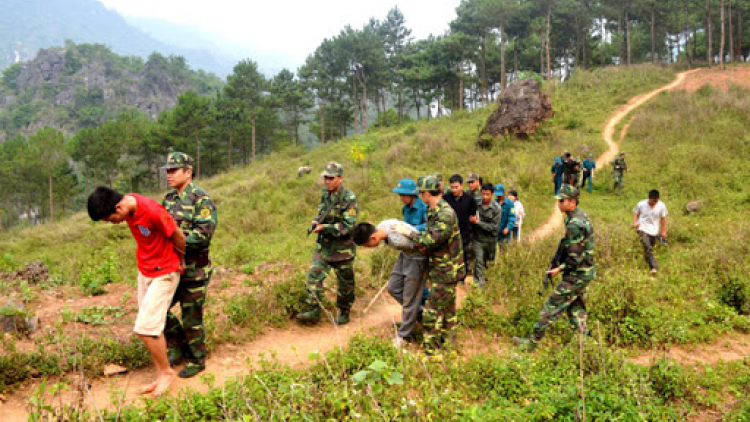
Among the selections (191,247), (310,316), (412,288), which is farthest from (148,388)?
(412,288)

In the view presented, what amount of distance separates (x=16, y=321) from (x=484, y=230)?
6.12 m

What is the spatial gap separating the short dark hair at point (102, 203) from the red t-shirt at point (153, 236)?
0.53 feet

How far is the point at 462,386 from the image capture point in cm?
344

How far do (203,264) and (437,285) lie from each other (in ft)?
7.94

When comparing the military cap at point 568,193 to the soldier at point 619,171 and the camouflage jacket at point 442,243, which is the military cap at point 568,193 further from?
the soldier at point 619,171

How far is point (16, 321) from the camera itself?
4152 millimetres

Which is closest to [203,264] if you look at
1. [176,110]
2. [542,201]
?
[542,201]

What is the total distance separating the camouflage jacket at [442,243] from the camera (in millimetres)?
3916

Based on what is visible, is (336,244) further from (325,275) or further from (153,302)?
(153,302)

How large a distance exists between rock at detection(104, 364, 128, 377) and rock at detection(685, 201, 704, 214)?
43.5ft

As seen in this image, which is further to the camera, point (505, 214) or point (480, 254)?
point (505, 214)

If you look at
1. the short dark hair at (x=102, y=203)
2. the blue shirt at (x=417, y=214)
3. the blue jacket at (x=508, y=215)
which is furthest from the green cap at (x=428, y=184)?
the blue jacket at (x=508, y=215)

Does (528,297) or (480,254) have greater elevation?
(480,254)

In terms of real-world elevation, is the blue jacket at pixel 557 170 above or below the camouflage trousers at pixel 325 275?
above
